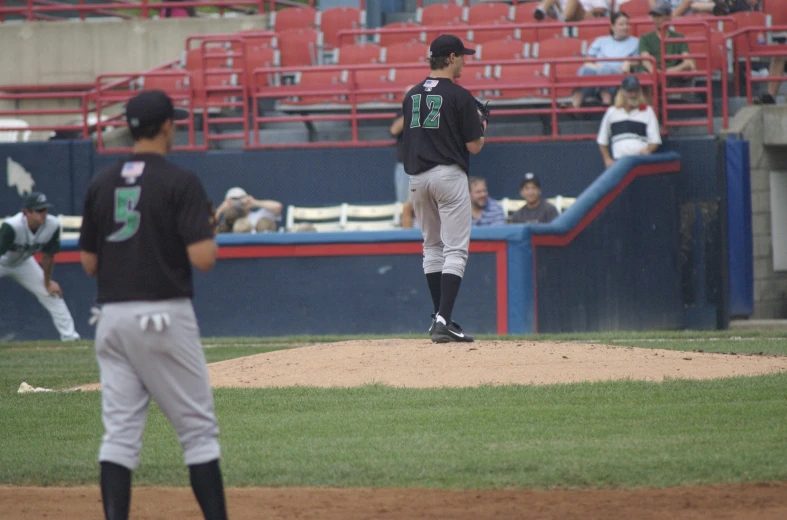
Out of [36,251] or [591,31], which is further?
[591,31]

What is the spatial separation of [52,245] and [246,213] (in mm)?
2880

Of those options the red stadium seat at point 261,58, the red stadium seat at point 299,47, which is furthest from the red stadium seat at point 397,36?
the red stadium seat at point 261,58

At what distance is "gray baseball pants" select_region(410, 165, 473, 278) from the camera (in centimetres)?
888

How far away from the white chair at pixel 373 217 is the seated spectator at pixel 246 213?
102 centimetres

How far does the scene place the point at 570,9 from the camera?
18984 mm

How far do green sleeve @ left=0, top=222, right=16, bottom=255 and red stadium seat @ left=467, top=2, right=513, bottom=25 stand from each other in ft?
28.6

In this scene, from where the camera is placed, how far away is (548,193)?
1681 centimetres

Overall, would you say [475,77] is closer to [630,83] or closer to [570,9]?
[570,9]

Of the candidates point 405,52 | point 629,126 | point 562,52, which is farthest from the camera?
point 405,52

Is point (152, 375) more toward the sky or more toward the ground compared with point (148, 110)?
more toward the ground

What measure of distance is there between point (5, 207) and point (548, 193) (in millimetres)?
8084

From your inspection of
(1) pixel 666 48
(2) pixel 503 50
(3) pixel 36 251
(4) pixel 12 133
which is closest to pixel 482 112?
(3) pixel 36 251

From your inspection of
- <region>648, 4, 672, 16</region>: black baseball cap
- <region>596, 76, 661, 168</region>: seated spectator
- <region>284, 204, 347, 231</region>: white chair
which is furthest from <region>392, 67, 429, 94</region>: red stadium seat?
<region>648, 4, 672, 16</region>: black baseball cap

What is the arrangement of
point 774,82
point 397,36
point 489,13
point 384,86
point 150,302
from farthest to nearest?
point 489,13 < point 397,36 < point 384,86 < point 774,82 < point 150,302
